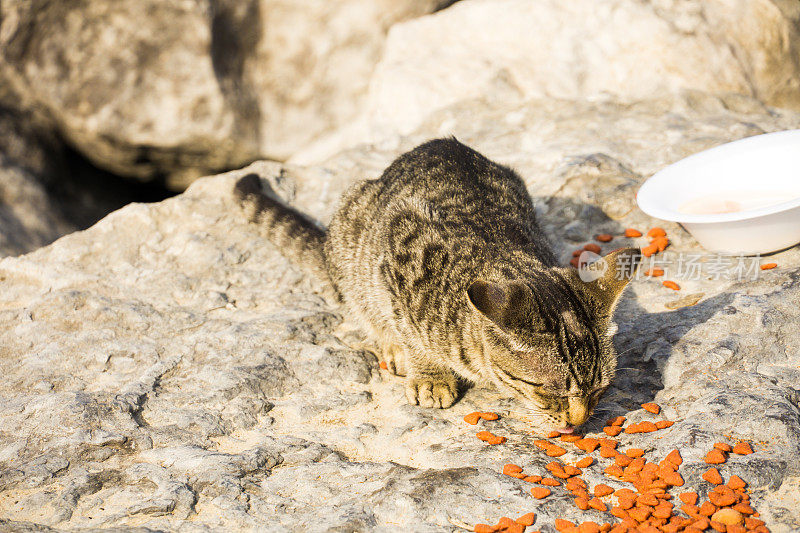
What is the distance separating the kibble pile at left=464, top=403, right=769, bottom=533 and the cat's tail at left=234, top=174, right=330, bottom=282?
8.17 feet

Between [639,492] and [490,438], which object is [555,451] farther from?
[639,492]

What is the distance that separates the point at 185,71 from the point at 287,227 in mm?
3233

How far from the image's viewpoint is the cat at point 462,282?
3.59 meters

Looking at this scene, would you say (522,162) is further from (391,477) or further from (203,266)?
(391,477)

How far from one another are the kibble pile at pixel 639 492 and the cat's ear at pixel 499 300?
742 millimetres

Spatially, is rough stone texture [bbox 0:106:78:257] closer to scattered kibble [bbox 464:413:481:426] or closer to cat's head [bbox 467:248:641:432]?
scattered kibble [bbox 464:413:481:426]

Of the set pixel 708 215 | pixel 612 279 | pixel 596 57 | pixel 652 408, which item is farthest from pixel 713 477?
pixel 596 57

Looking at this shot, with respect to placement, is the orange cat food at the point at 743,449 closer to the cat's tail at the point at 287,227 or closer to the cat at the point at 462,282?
the cat at the point at 462,282

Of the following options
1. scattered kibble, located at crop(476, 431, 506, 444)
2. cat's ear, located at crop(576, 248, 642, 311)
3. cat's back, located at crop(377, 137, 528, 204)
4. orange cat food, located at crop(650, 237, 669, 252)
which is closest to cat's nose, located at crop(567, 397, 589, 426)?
scattered kibble, located at crop(476, 431, 506, 444)

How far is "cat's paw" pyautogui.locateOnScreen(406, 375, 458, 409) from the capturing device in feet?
14.2

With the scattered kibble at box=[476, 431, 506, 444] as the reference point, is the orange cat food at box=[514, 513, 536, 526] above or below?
above

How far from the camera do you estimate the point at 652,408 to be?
12.8 ft

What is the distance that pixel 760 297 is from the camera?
4496 millimetres

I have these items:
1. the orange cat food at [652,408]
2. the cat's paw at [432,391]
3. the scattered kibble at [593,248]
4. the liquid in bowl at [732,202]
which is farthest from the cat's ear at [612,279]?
the scattered kibble at [593,248]
